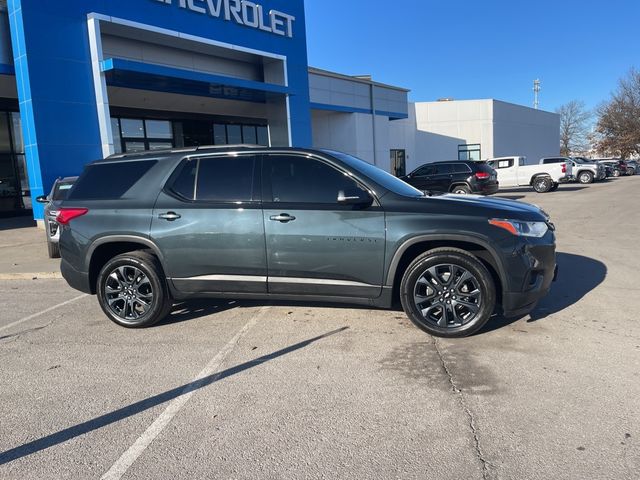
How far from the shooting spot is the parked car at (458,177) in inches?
691

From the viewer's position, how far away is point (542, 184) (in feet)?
79.6

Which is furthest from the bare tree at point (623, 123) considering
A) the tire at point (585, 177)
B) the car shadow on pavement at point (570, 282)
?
the car shadow on pavement at point (570, 282)

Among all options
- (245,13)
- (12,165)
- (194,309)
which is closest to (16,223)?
(12,165)

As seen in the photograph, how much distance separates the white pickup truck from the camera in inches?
942

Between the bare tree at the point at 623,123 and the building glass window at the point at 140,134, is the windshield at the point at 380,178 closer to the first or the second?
the building glass window at the point at 140,134

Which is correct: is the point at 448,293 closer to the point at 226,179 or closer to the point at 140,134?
the point at 226,179

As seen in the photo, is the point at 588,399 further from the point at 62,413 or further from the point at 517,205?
the point at 62,413

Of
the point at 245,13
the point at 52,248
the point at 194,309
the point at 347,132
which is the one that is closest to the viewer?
the point at 194,309

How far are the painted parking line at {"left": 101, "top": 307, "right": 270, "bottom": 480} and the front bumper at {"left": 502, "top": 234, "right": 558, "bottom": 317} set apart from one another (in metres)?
2.60

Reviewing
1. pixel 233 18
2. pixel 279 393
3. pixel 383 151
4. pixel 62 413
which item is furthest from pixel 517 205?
pixel 383 151

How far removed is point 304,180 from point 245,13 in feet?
48.1

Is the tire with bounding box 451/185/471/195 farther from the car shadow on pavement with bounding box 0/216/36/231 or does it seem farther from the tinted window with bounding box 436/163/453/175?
the car shadow on pavement with bounding box 0/216/36/231

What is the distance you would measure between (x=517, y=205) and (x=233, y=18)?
15.0 metres

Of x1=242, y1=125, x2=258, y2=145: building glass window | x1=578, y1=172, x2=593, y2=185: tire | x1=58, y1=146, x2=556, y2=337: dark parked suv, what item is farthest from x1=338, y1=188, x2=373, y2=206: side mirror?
x1=578, y1=172, x2=593, y2=185: tire
